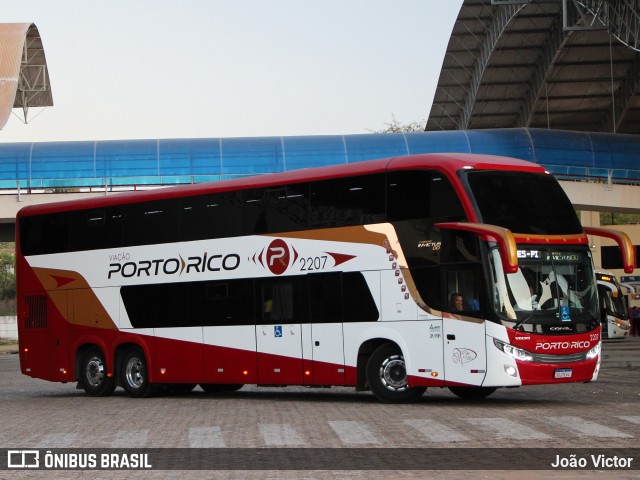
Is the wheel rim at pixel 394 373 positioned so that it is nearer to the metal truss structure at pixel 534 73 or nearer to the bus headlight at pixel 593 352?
the bus headlight at pixel 593 352

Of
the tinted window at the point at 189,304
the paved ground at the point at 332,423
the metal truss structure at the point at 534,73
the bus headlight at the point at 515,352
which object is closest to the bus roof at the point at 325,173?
the tinted window at the point at 189,304

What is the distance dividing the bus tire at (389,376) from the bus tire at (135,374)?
5.61m

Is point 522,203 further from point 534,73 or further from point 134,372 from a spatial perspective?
point 534,73

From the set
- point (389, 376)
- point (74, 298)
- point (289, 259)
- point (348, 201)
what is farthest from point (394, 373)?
point (74, 298)

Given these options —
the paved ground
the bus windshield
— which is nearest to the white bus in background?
the paved ground

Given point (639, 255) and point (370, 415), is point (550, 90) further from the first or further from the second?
point (370, 415)

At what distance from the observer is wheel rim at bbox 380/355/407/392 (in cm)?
2084

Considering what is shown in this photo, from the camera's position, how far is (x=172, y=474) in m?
11.5

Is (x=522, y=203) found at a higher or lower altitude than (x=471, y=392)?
higher

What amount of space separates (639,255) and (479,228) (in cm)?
6281

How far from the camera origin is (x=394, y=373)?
68.7 feet

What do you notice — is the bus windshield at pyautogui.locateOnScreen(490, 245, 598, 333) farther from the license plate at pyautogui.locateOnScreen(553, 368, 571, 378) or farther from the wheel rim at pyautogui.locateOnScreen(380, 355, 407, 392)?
the wheel rim at pyautogui.locateOnScreen(380, 355, 407, 392)

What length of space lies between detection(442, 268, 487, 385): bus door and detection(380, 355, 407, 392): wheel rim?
104 cm

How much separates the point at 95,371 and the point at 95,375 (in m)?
0.08
